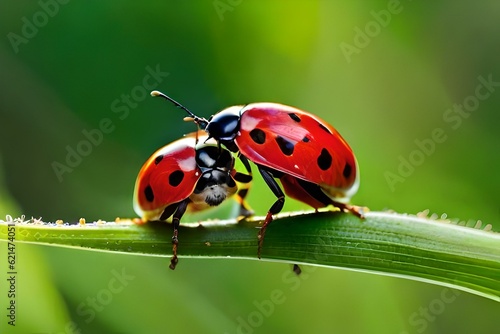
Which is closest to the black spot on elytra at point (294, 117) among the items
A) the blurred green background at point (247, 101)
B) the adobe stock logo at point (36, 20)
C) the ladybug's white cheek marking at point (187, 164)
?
the ladybug's white cheek marking at point (187, 164)

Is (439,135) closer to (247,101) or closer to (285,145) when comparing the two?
(247,101)

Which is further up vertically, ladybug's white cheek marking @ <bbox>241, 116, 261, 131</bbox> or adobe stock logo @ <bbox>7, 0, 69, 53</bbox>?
adobe stock logo @ <bbox>7, 0, 69, 53</bbox>

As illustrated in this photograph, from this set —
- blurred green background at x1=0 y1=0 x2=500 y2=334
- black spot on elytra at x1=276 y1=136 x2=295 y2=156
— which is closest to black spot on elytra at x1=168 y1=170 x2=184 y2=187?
black spot on elytra at x1=276 y1=136 x2=295 y2=156

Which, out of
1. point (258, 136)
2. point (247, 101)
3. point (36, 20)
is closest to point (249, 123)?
point (258, 136)

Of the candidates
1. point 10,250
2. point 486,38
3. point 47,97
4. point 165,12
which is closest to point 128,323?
point 10,250

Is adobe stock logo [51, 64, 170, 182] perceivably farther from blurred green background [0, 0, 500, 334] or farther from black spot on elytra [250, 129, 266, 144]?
black spot on elytra [250, 129, 266, 144]

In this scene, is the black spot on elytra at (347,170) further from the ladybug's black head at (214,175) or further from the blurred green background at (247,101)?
the blurred green background at (247,101)

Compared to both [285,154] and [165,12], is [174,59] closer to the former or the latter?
[165,12]

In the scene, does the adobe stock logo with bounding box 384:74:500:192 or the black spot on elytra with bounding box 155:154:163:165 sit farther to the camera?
the adobe stock logo with bounding box 384:74:500:192
